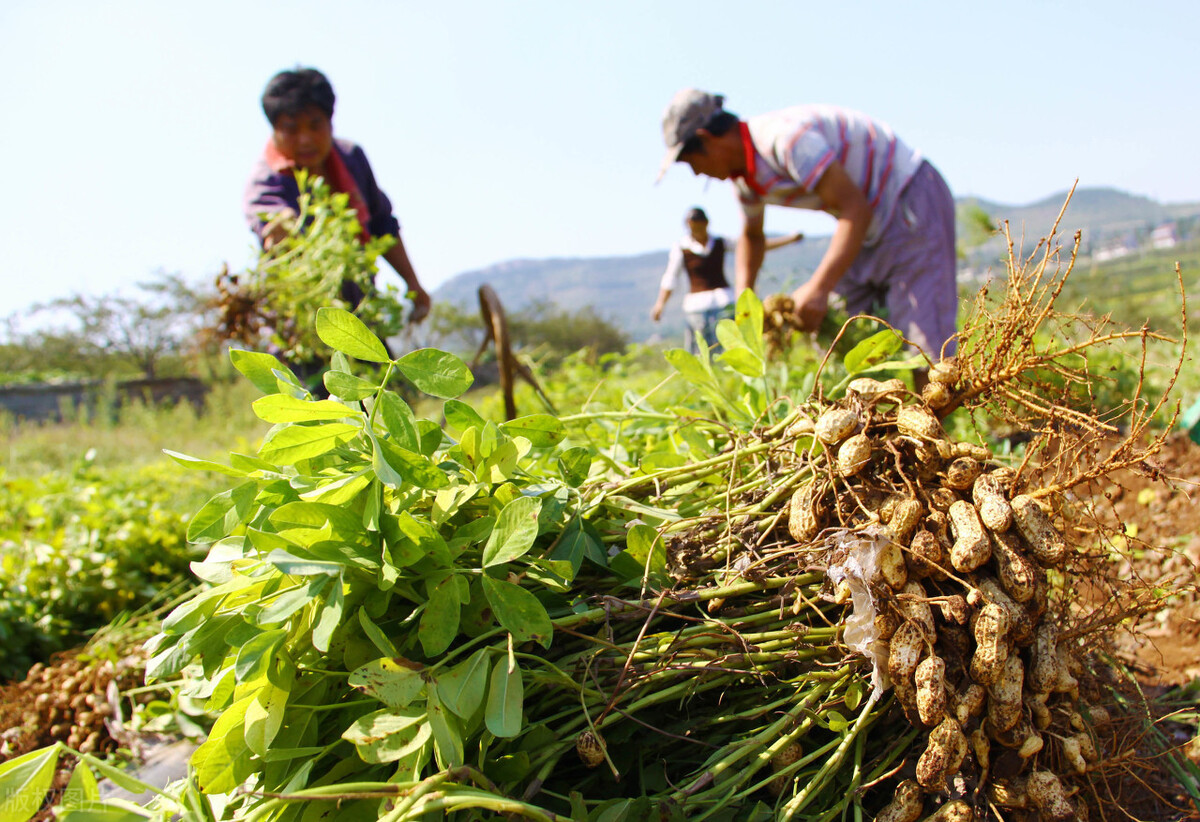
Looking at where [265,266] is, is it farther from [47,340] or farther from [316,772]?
[47,340]

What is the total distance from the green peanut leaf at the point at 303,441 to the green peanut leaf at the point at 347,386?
39 millimetres

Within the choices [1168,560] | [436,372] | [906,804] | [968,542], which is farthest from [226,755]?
[1168,560]

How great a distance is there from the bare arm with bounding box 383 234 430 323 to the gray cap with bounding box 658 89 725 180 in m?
1.38

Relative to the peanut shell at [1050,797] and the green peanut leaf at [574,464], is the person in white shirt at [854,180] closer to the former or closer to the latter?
the green peanut leaf at [574,464]

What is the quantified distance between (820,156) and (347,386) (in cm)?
233

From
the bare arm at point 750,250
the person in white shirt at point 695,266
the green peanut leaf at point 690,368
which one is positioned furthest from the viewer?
the person in white shirt at point 695,266

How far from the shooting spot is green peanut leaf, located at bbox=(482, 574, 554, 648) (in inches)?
31.2

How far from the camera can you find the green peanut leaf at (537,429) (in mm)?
1037

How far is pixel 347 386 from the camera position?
2.88 feet

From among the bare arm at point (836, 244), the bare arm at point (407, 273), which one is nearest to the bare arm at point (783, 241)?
the bare arm at point (836, 244)

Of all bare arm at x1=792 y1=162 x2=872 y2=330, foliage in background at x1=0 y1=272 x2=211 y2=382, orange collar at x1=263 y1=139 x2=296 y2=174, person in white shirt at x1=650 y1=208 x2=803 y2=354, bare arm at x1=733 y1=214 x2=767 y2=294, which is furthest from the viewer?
foliage in background at x1=0 y1=272 x2=211 y2=382

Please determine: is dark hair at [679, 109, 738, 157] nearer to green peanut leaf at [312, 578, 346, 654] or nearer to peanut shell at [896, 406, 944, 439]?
peanut shell at [896, 406, 944, 439]

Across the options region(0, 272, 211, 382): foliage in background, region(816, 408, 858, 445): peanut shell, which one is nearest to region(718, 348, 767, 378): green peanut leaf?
region(816, 408, 858, 445): peanut shell

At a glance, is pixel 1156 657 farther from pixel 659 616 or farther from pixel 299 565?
pixel 299 565
